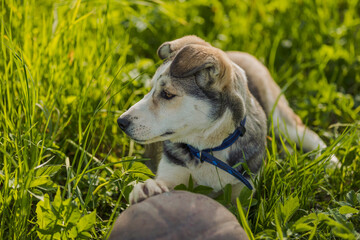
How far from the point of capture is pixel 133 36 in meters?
5.11

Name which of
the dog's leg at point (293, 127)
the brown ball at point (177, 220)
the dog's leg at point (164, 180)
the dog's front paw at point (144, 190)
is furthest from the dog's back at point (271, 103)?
the brown ball at point (177, 220)

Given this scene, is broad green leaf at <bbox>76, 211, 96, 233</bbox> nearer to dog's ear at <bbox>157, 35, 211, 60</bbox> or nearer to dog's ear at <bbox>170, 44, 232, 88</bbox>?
dog's ear at <bbox>170, 44, 232, 88</bbox>

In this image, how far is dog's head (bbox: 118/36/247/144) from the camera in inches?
115

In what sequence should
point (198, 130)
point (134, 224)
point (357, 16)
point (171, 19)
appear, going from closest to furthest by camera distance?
point (134, 224) < point (198, 130) < point (171, 19) < point (357, 16)

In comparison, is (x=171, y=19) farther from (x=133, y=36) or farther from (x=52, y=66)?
(x=52, y=66)

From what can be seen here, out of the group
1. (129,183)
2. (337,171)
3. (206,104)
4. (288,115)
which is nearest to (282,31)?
(288,115)

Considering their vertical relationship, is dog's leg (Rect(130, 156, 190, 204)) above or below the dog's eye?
below

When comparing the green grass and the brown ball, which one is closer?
the brown ball

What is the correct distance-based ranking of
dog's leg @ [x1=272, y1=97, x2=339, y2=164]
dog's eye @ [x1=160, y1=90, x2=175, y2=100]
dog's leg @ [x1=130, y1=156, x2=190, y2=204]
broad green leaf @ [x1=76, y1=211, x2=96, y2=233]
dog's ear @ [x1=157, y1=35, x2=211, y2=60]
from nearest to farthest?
1. broad green leaf @ [x1=76, y1=211, x2=96, y2=233]
2. dog's leg @ [x1=130, y1=156, x2=190, y2=204]
3. dog's eye @ [x1=160, y1=90, x2=175, y2=100]
4. dog's ear @ [x1=157, y1=35, x2=211, y2=60]
5. dog's leg @ [x1=272, y1=97, x2=339, y2=164]

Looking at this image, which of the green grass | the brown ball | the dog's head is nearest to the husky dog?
the dog's head

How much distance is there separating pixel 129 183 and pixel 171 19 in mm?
2716

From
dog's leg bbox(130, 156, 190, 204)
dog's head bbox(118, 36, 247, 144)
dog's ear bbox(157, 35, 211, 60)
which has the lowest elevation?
dog's leg bbox(130, 156, 190, 204)

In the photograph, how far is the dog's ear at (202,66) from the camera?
2826mm

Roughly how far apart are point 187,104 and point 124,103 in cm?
130
